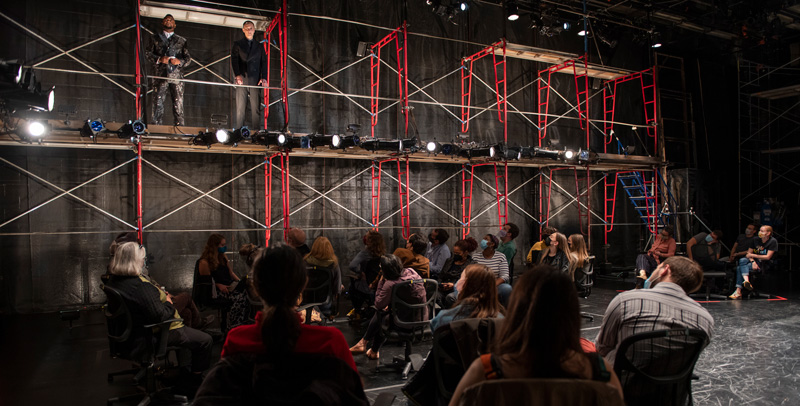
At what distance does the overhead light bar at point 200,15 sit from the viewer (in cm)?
710

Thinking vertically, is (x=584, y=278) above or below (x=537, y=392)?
below

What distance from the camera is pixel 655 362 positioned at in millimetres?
2332

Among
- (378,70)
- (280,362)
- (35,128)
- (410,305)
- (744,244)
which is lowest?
(410,305)

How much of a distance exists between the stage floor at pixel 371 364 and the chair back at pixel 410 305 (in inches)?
19.1

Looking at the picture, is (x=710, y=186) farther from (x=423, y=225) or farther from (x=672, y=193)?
(x=423, y=225)

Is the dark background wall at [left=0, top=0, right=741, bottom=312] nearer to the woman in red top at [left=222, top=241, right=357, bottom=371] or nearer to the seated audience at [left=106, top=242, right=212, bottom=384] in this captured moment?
the seated audience at [left=106, top=242, right=212, bottom=384]

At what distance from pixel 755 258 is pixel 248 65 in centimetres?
879

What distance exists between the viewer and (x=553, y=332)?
53.5 inches

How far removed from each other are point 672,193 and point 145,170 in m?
10.9

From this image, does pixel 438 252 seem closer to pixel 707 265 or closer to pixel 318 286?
pixel 318 286

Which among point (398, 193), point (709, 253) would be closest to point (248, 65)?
point (398, 193)

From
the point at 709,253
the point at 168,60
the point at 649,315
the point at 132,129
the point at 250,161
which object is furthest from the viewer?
the point at 250,161

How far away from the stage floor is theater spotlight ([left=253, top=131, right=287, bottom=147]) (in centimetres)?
259

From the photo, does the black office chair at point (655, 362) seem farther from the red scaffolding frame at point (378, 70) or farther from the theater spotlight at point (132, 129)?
the red scaffolding frame at point (378, 70)
